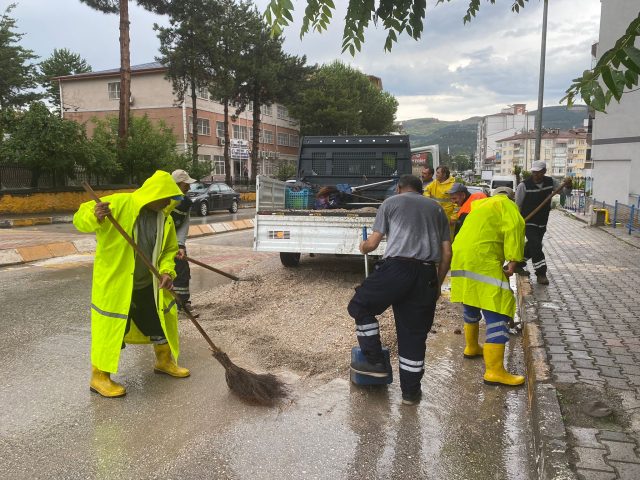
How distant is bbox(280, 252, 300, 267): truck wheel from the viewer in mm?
8865

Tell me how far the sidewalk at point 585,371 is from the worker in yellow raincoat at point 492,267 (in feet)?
1.08

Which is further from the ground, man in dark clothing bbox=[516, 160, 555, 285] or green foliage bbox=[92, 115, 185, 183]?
green foliage bbox=[92, 115, 185, 183]

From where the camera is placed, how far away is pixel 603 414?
10.7 feet

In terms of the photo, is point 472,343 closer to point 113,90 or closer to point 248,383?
point 248,383

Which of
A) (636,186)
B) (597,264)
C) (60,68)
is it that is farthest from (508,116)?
(597,264)

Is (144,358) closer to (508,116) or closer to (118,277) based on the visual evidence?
(118,277)

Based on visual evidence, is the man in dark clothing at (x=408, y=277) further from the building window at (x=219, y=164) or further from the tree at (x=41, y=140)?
the building window at (x=219, y=164)

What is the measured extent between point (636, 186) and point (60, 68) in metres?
55.7

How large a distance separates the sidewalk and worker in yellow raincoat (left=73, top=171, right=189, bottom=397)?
2.68 m

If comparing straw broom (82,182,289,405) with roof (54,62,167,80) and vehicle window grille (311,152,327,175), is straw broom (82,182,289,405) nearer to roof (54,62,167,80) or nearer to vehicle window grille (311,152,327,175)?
vehicle window grille (311,152,327,175)

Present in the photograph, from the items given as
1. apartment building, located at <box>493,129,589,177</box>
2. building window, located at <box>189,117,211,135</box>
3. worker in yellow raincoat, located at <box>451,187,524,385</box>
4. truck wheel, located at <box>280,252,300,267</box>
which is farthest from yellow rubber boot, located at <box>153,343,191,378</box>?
apartment building, located at <box>493,129,589,177</box>

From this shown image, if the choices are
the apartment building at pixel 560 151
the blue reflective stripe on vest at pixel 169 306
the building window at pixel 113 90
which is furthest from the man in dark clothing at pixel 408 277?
the apartment building at pixel 560 151

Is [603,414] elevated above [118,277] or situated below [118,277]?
below

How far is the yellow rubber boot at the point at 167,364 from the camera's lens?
425 cm
